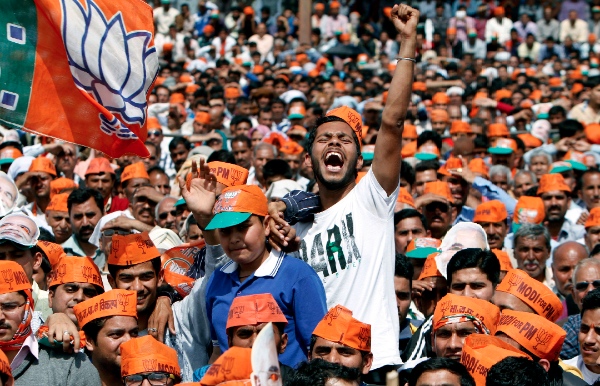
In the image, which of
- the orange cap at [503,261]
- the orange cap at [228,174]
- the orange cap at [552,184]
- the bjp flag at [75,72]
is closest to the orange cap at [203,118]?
the orange cap at [552,184]

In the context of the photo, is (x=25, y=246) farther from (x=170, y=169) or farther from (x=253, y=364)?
(x=170, y=169)

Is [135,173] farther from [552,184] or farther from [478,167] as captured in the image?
[552,184]

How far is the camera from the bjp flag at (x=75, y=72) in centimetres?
602

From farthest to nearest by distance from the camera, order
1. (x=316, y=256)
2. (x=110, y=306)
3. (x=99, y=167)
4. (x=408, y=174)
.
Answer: (x=99, y=167) < (x=408, y=174) < (x=110, y=306) < (x=316, y=256)

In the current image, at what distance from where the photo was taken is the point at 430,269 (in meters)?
7.02

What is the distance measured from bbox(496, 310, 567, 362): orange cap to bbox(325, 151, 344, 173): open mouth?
1280 mm

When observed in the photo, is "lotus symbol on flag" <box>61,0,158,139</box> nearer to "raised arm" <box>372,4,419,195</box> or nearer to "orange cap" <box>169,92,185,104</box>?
"raised arm" <box>372,4,419,195</box>

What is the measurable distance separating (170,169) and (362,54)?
984 centimetres

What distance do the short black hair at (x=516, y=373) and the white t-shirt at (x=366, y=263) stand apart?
1.76ft

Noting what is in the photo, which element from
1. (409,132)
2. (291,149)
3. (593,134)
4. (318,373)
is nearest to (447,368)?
(318,373)

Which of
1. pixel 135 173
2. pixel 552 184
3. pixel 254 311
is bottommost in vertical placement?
pixel 135 173

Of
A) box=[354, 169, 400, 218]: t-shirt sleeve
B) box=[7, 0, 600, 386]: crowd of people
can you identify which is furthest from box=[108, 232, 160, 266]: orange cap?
box=[354, 169, 400, 218]: t-shirt sleeve

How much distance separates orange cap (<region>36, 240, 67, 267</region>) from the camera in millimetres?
7430

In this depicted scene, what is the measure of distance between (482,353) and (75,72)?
272 centimetres
